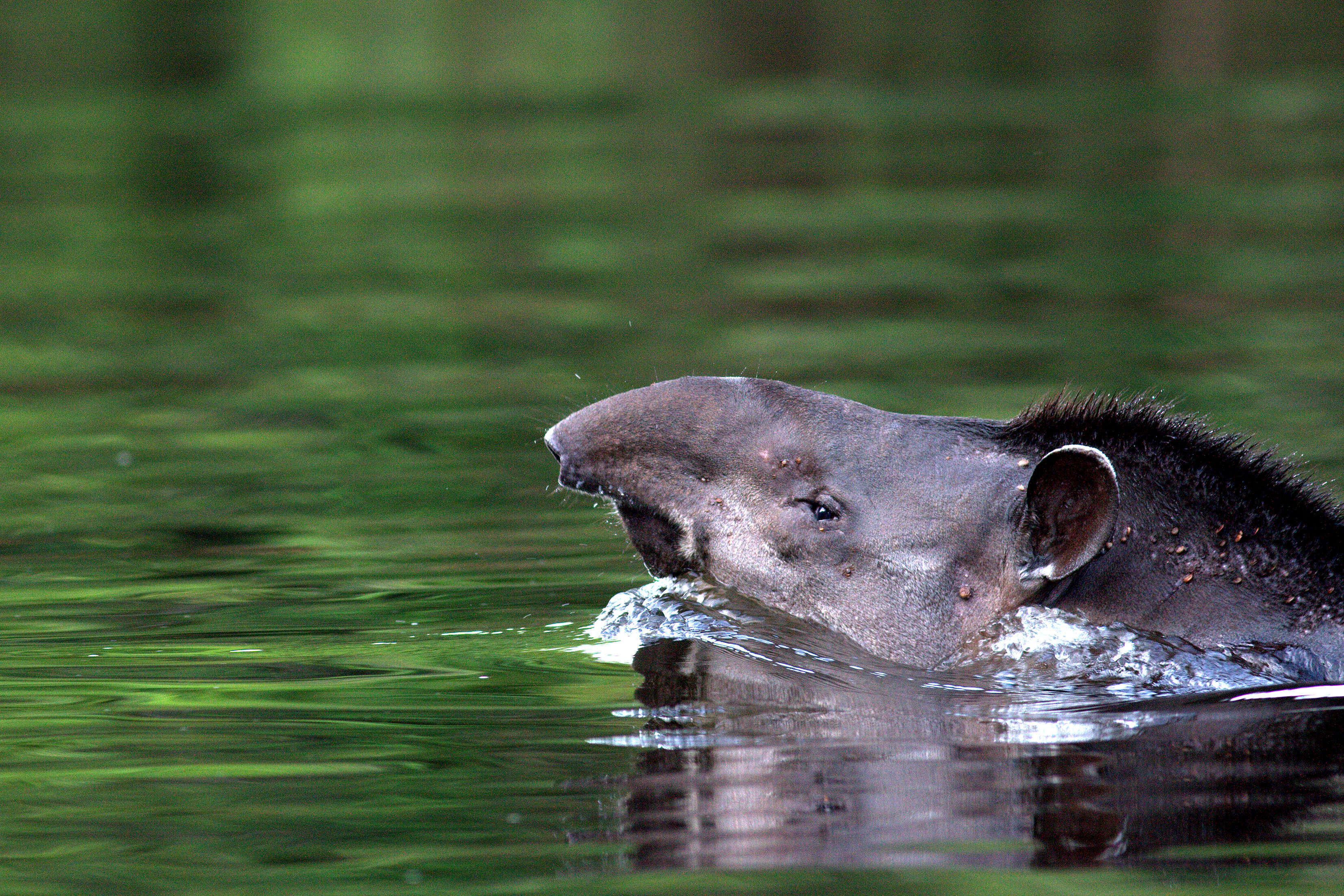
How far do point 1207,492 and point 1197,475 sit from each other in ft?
0.27

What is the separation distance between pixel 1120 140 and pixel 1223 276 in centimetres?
1340

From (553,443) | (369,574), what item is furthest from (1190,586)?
(369,574)

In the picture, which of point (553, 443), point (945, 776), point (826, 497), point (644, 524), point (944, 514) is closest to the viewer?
point (945, 776)

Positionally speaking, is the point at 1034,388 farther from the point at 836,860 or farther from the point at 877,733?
the point at 836,860

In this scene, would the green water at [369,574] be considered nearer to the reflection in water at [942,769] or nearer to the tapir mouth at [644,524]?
the reflection in water at [942,769]

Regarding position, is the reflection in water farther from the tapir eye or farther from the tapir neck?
the tapir eye

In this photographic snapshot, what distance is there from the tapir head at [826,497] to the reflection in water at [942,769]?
11.2 inches

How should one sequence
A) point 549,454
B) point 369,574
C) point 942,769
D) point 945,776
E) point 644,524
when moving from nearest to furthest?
point 945,776 → point 942,769 → point 644,524 → point 369,574 → point 549,454

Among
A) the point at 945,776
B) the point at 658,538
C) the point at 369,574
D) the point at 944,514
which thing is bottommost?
the point at 945,776

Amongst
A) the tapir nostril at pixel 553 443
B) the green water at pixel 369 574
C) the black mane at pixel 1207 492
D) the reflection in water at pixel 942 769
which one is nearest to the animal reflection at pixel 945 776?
the reflection in water at pixel 942 769

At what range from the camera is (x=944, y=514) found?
866 centimetres

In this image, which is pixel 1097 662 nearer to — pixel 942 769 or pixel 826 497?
pixel 826 497

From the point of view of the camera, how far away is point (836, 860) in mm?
6203

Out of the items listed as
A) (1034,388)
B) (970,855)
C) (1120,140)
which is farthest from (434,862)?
(1120,140)
